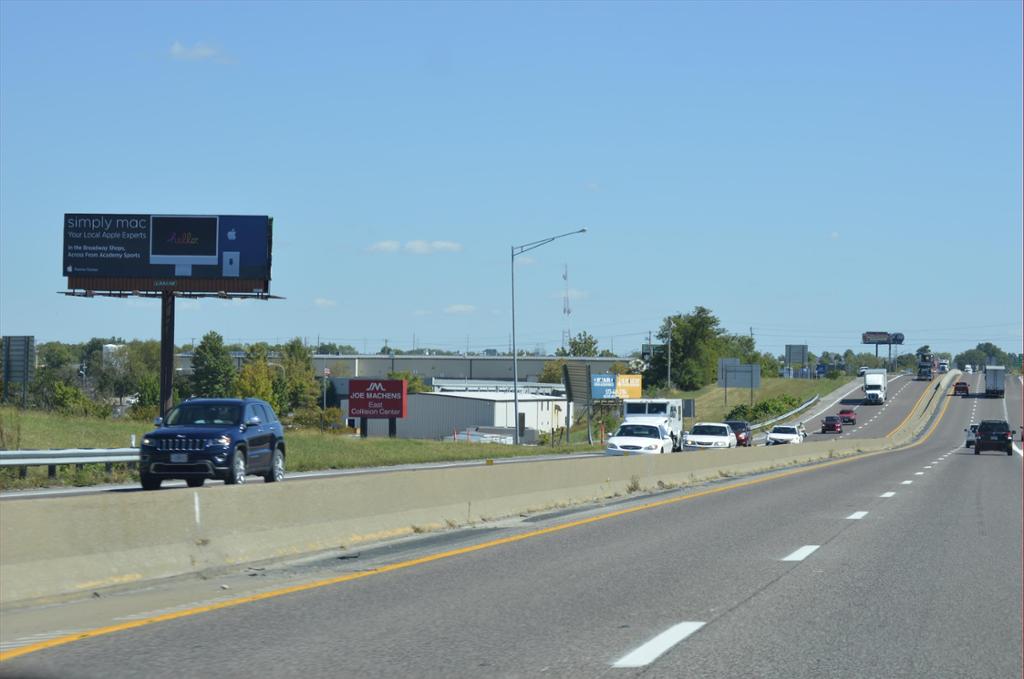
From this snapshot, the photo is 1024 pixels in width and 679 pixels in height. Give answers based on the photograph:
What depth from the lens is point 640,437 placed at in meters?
45.7

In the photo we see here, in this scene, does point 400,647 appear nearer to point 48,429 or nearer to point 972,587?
point 972,587

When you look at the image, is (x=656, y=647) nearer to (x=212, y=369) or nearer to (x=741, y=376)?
(x=741, y=376)

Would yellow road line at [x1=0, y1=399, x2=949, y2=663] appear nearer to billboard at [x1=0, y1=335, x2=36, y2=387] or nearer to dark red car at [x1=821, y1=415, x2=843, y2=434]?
billboard at [x1=0, y1=335, x2=36, y2=387]

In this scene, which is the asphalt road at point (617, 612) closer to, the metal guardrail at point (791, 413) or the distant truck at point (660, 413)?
the distant truck at point (660, 413)

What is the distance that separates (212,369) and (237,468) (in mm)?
115870

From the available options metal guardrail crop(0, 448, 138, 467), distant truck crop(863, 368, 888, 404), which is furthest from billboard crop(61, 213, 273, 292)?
distant truck crop(863, 368, 888, 404)

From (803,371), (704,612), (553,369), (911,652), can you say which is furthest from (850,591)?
(803,371)

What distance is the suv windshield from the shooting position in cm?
2349

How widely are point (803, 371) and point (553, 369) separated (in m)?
44.1

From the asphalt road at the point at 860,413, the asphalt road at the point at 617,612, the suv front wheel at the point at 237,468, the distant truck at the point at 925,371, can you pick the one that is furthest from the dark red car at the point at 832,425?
the asphalt road at the point at 617,612

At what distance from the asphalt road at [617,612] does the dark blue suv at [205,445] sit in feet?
21.5

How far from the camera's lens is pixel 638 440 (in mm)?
44906

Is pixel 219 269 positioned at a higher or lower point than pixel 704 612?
higher

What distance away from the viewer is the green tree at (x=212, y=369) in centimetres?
13412
